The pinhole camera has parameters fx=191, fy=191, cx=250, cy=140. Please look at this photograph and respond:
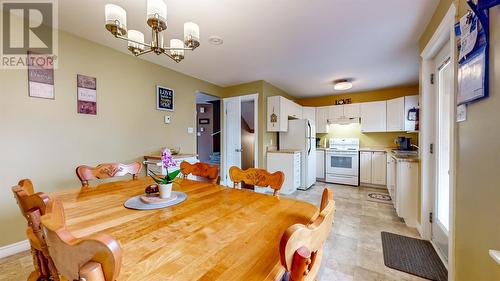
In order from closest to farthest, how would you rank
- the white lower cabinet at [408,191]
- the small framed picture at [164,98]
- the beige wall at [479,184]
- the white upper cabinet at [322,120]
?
1. the beige wall at [479,184]
2. the white lower cabinet at [408,191]
3. the small framed picture at [164,98]
4. the white upper cabinet at [322,120]

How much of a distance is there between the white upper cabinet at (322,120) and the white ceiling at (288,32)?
1.64 meters

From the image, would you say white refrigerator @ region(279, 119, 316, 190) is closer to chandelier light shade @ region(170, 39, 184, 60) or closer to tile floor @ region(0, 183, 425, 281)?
tile floor @ region(0, 183, 425, 281)

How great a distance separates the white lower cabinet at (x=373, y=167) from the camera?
426 centimetres

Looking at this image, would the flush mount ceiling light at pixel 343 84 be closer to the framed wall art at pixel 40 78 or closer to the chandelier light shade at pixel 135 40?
the chandelier light shade at pixel 135 40

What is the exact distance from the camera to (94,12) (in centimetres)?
184

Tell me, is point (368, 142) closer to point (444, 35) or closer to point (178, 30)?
point (444, 35)

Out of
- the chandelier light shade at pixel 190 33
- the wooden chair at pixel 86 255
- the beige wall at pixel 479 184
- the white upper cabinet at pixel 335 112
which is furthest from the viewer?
the white upper cabinet at pixel 335 112

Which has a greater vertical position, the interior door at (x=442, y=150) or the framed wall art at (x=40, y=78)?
the framed wall art at (x=40, y=78)

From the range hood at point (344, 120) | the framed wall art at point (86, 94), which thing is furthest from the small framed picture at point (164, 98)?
the range hood at point (344, 120)

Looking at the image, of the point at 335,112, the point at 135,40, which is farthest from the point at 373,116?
the point at 135,40

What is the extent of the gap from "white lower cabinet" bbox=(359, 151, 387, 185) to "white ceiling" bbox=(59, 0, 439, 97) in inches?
69.4

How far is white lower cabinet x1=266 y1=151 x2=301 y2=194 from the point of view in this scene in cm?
387

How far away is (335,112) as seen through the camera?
5031mm

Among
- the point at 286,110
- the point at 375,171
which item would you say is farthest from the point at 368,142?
the point at 286,110
